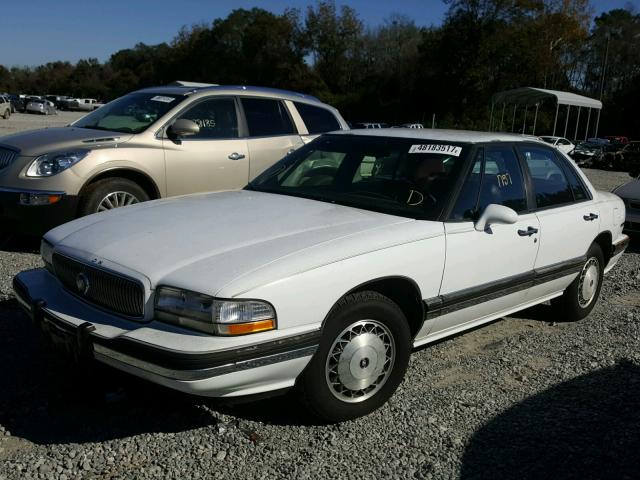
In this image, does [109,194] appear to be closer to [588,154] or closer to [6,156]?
[6,156]

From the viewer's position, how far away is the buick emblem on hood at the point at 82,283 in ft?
10.2

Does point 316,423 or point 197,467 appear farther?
point 316,423

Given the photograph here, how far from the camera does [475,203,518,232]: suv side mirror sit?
3758mm

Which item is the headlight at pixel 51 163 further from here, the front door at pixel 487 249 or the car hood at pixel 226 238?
the front door at pixel 487 249

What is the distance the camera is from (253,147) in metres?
7.19

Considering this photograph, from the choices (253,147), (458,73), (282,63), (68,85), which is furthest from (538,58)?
(68,85)

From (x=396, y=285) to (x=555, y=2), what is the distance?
64.5 m

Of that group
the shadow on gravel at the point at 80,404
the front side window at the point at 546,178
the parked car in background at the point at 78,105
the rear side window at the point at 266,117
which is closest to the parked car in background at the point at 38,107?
the parked car in background at the point at 78,105

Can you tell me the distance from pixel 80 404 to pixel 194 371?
106 cm

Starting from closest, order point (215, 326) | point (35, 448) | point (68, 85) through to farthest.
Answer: point (215, 326)
point (35, 448)
point (68, 85)

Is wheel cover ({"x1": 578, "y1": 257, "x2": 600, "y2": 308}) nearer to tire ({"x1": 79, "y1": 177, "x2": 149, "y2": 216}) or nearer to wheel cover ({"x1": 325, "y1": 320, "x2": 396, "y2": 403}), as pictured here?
wheel cover ({"x1": 325, "y1": 320, "x2": 396, "y2": 403})

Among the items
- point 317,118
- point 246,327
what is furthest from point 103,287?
point 317,118

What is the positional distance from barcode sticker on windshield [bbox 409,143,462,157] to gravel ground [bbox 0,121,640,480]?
1.39m

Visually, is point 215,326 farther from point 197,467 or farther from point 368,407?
point 368,407
